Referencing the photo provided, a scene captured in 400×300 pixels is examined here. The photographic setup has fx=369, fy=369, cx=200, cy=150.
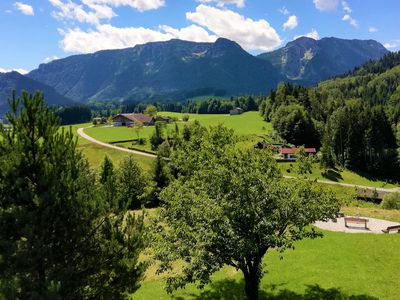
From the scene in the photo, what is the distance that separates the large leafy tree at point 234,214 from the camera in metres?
18.2

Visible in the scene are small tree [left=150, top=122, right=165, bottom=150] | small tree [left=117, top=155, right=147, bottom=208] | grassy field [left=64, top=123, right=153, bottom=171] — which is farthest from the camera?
small tree [left=150, top=122, right=165, bottom=150]

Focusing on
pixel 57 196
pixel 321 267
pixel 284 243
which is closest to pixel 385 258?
pixel 321 267

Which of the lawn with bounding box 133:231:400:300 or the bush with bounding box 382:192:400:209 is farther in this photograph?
the bush with bounding box 382:192:400:209

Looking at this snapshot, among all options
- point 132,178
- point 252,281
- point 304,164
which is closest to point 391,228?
point 304,164

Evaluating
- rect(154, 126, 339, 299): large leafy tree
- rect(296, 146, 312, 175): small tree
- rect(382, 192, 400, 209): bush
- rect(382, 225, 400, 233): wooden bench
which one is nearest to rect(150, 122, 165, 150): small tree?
rect(382, 192, 400, 209): bush

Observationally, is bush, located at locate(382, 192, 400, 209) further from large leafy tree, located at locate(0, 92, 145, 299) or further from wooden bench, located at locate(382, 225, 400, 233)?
large leafy tree, located at locate(0, 92, 145, 299)

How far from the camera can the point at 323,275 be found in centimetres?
2653

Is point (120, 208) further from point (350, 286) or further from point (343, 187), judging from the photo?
point (343, 187)

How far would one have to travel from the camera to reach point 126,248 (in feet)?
55.8

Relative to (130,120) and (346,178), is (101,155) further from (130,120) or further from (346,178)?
(346,178)

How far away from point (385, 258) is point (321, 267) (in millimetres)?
5032

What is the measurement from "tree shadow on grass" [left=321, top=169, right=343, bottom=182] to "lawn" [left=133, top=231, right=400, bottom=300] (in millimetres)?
72164

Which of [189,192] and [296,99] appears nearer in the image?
[189,192]

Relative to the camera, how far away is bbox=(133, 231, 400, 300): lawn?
23980 mm
